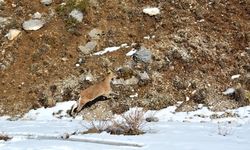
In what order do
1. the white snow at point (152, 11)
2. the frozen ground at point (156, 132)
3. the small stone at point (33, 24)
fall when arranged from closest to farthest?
the frozen ground at point (156, 132) → the white snow at point (152, 11) → the small stone at point (33, 24)

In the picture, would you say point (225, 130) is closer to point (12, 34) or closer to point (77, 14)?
point (77, 14)

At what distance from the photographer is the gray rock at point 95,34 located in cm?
1655

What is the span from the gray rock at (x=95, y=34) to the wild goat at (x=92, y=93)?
8.02 feet

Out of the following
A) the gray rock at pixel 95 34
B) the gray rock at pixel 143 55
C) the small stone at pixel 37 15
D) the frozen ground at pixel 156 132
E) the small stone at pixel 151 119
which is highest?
the small stone at pixel 37 15

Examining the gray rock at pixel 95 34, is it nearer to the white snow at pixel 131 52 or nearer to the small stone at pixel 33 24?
the white snow at pixel 131 52

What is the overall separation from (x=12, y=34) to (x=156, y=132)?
26.8 feet

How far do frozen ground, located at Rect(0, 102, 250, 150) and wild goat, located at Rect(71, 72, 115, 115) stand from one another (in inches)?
14.6

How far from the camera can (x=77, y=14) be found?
57.4 feet

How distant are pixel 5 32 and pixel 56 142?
855 centimetres

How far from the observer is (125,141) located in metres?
9.58

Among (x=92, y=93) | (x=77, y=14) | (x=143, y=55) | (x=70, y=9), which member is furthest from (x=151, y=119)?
(x=70, y=9)

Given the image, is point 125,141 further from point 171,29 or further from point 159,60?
point 171,29

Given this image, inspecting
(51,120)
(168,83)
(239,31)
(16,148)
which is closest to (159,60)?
(168,83)

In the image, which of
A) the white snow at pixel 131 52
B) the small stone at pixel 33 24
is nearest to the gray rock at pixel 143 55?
the white snow at pixel 131 52
